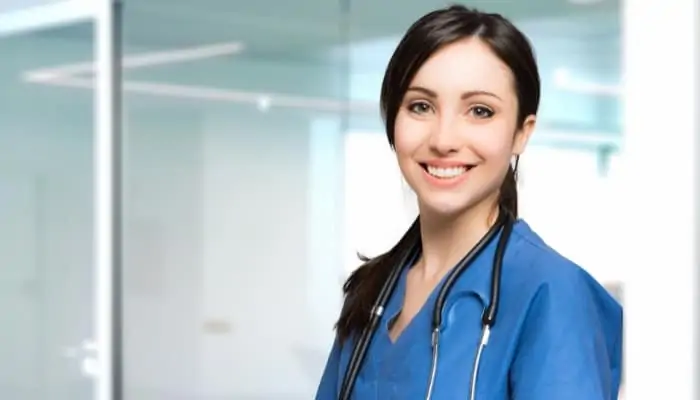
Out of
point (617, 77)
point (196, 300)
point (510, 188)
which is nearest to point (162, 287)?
point (196, 300)

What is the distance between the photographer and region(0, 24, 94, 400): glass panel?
356 cm

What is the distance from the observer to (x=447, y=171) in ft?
3.43

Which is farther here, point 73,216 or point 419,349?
point 73,216

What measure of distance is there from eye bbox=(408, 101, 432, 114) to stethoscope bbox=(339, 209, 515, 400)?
5.9 inches

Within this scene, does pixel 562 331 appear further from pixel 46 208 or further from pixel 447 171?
pixel 46 208

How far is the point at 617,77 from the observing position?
300cm

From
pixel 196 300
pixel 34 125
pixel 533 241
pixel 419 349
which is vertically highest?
pixel 34 125

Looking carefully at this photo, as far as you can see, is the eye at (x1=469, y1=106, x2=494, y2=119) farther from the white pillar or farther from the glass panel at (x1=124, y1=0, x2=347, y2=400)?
the glass panel at (x1=124, y1=0, x2=347, y2=400)

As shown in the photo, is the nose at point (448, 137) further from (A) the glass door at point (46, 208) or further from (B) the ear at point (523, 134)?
(A) the glass door at point (46, 208)

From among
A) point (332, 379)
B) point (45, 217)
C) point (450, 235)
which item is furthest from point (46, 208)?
point (450, 235)

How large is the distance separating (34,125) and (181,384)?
3.30 feet

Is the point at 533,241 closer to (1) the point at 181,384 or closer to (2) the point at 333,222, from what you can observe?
(2) the point at 333,222

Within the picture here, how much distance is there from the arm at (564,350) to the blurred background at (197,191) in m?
2.19

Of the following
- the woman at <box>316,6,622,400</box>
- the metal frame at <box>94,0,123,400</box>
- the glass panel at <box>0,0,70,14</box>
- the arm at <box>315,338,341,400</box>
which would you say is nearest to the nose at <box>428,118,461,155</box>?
the woman at <box>316,6,622,400</box>
